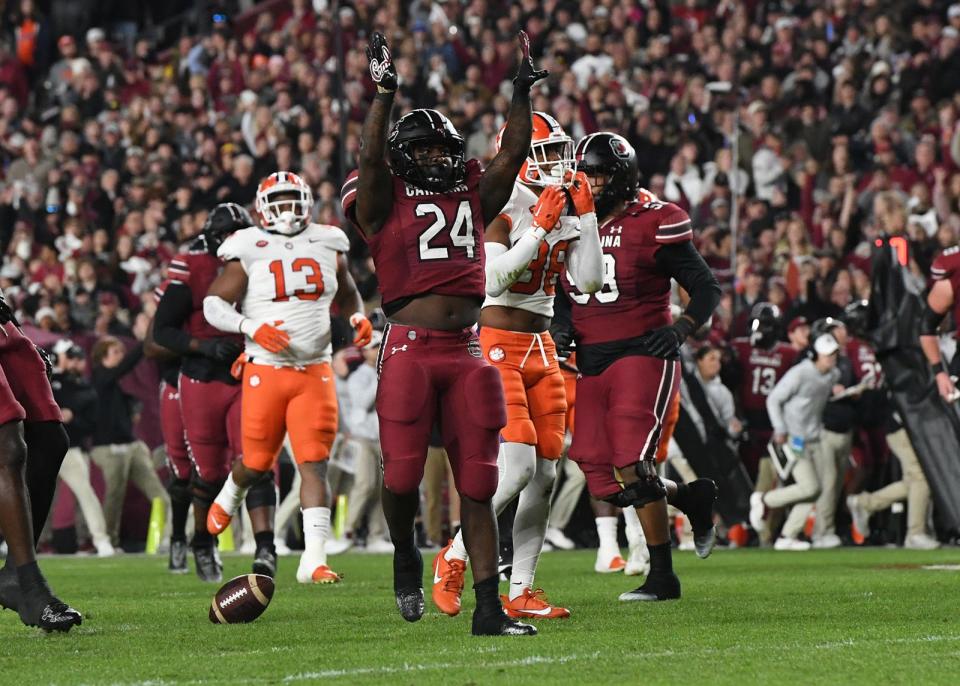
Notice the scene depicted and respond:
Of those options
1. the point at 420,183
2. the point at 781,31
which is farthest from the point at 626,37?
the point at 420,183

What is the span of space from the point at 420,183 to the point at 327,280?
285cm

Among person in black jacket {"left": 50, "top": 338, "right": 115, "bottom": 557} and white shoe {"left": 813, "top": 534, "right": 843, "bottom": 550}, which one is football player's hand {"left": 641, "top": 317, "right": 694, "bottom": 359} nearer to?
white shoe {"left": 813, "top": 534, "right": 843, "bottom": 550}

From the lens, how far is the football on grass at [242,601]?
6.87 meters

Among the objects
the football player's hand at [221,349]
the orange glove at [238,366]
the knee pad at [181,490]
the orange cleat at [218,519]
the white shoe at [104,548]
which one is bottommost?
the white shoe at [104,548]

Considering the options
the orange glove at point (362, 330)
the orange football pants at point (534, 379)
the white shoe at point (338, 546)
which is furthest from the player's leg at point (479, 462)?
the white shoe at point (338, 546)

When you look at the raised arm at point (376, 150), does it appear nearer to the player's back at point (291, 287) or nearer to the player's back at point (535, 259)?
the player's back at point (535, 259)

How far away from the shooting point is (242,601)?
271 inches

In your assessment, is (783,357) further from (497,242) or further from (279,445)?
(497,242)

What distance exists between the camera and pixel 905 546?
1395 centimetres

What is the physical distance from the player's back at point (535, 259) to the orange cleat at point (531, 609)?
4.12 feet

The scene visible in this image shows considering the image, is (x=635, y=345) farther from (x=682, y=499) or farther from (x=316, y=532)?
(x=316, y=532)

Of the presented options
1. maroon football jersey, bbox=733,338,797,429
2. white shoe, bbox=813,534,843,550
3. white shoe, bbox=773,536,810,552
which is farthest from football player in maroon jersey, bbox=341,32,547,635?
maroon football jersey, bbox=733,338,797,429

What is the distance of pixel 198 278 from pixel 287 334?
4.79 feet

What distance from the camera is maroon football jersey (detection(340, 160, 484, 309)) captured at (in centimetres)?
637
